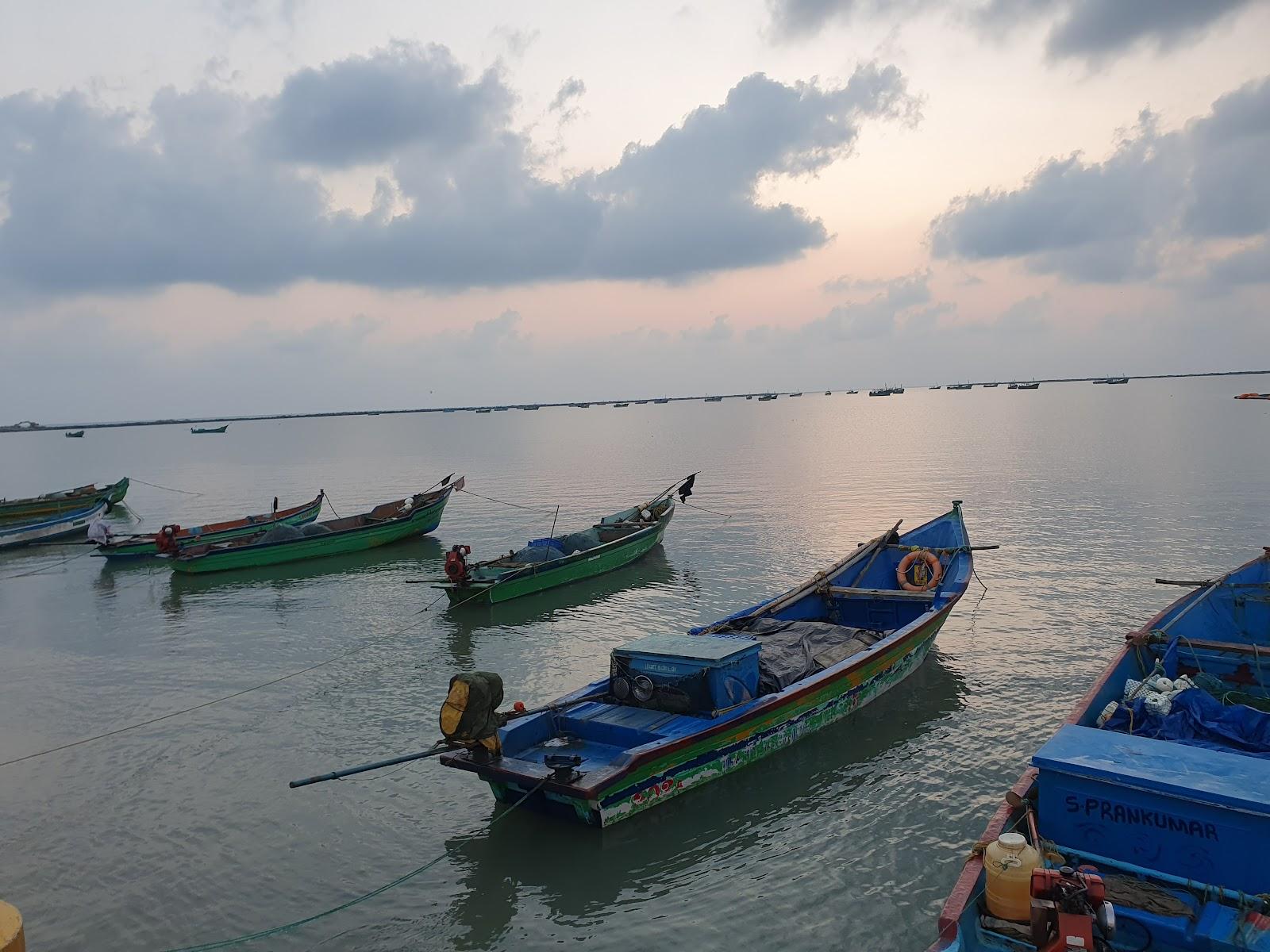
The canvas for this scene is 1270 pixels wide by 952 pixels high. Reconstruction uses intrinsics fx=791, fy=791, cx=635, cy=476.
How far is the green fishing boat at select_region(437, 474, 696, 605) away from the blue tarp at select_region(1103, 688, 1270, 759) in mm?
13950

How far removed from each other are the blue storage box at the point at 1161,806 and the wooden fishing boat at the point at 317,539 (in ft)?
79.6

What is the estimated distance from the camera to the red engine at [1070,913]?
514cm

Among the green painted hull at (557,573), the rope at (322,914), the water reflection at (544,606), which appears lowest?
the rope at (322,914)

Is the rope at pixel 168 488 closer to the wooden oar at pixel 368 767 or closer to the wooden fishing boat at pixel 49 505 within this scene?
the wooden fishing boat at pixel 49 505

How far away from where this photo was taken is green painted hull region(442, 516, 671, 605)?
19344 mm

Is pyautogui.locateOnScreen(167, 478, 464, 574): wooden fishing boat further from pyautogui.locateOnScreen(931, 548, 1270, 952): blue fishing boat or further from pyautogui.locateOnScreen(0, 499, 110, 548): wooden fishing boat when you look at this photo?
pyautogui.locateOnScreen(931, 548, 1270, 952): blue fishing boat

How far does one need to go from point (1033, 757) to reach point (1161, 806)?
2.94 ft

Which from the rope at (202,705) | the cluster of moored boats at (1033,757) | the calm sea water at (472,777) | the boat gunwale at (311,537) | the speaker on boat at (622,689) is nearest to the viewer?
the cluster of moored boats at (1033,757)

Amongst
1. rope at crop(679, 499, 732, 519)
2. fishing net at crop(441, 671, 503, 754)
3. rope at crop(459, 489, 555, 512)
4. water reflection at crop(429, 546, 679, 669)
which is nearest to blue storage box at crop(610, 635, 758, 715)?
fishing net at crop(441, 671, 503, 754)

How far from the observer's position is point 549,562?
20500 mm

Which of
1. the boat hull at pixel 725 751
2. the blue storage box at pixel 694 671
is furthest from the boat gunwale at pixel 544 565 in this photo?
the boat hull at pixel 725 751

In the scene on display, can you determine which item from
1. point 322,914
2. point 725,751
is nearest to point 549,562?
point 725,751

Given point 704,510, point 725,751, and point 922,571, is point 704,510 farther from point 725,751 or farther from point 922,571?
point 725,751

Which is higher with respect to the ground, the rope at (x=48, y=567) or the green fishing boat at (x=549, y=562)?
the green fishing boat at (x=549, y=562)
